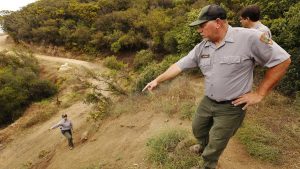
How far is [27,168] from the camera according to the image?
39.8 feet

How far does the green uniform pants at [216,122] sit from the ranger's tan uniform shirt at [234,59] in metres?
0.14

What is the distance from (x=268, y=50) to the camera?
3455 millimetres

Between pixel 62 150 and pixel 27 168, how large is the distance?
1.21 meters

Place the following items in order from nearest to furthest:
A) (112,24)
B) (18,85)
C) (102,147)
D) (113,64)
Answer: (102,147), (18,85), (113,64), (112,24)

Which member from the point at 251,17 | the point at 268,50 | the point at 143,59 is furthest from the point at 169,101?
the point at 143,59

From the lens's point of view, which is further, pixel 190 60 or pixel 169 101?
pixel 169 101

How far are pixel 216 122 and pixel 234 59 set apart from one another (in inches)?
29.1

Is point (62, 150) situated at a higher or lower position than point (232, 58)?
lower

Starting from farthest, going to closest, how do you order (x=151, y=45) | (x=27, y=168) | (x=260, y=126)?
(x=151, y=45) < (x=27, y=168) < (x=260, y=126)

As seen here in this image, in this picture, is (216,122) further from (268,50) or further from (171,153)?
(171,153)

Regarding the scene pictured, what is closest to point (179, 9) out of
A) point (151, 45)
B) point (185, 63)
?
point (151, 45)

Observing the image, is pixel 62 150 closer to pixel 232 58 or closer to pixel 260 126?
pixel 260 126

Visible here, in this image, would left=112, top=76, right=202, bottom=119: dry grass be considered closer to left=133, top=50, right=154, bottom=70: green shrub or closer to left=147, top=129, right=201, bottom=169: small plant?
left=147, top=129, right=201, bottom=169: small plant

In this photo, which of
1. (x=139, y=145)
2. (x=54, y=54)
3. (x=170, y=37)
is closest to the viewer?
(x=139, y=145)
